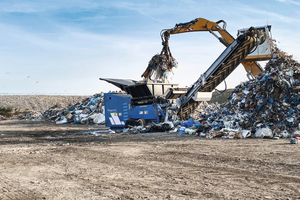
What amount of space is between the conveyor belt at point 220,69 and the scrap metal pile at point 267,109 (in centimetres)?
105

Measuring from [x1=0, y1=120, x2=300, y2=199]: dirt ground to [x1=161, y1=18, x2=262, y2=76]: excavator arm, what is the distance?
20.8 ft

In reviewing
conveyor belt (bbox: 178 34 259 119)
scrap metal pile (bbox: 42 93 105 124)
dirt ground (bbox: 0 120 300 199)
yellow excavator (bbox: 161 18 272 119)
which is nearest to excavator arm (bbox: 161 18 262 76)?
yellow excavator (bbox: 161 18 272 119)

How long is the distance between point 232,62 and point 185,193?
8.32 meters

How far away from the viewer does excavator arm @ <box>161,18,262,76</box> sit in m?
12.2

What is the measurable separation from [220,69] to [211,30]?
2568 mm

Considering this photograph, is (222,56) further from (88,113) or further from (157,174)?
(88,113)

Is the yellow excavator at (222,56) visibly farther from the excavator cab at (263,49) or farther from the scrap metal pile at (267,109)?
the scrap metal pile at (267,109)

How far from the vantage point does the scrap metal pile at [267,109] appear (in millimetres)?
8320

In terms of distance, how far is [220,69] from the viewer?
35.6 ft

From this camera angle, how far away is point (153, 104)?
11.4 metres

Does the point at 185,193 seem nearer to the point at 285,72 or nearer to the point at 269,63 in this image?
the point at 285,72

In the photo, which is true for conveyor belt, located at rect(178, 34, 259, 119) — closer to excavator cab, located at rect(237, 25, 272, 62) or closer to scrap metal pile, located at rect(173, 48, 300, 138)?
scrap metal pile, located at rect(173, 48, 300, 138)

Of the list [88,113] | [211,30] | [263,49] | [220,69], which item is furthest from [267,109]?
[88,113]

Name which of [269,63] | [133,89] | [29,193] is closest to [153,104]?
[133,89]
